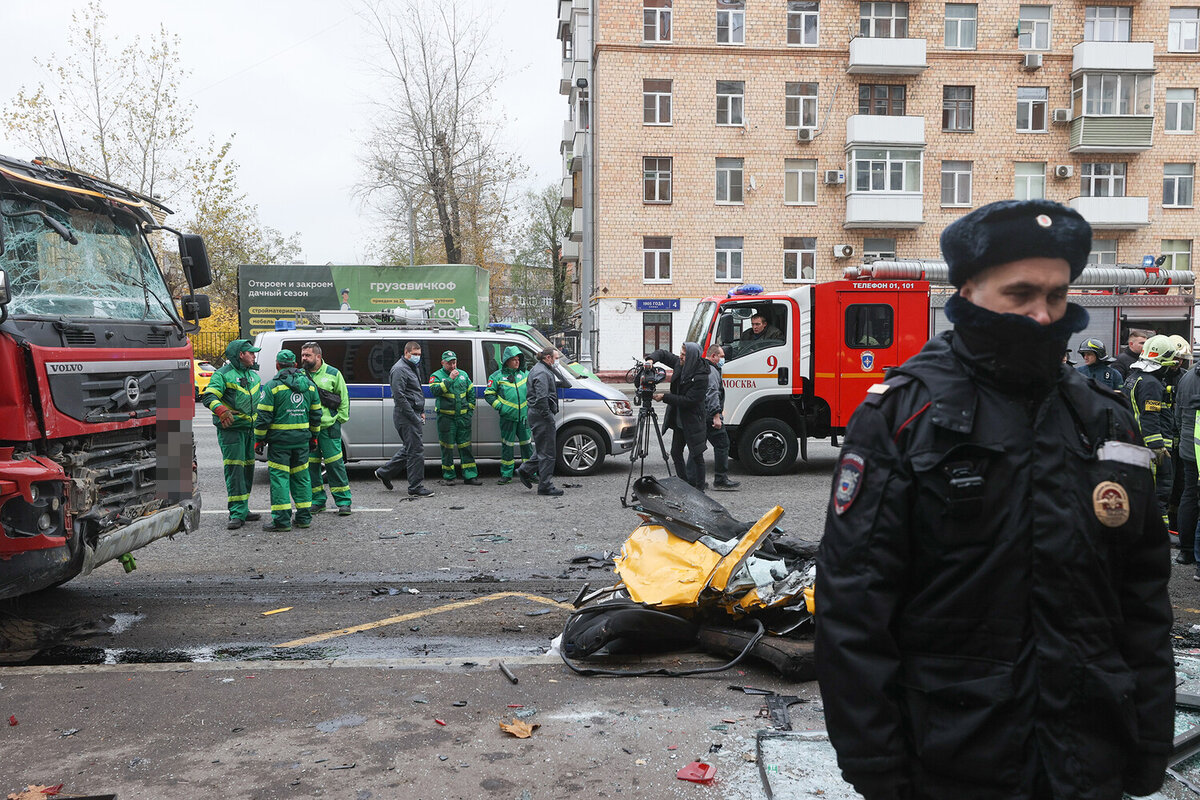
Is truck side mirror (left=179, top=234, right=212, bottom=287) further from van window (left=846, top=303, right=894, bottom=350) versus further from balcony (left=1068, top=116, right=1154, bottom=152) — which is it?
balcony (left=1068, top=116, right=1154, bottom=152)

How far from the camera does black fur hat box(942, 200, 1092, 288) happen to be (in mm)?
1808

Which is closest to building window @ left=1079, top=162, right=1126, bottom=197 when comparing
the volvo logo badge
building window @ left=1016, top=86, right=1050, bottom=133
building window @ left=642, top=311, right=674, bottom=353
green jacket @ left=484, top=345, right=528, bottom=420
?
building window @ left=1016, top=86, right=1050, bottom=133

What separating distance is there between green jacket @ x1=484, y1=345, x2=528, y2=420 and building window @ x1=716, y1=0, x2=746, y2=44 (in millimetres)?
25518

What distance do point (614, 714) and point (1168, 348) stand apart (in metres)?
6.26

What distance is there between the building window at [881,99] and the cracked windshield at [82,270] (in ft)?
104

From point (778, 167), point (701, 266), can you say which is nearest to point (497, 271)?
point (701, 266)

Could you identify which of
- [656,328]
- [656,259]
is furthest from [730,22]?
[656,328]

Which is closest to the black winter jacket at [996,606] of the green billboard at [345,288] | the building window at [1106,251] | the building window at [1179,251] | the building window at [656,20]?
the green billboard at [345,288]

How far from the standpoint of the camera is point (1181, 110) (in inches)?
1329

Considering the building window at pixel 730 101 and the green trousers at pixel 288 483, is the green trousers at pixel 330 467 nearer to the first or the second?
the green trousers at pixel 288 483

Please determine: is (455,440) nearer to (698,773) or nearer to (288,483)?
(288,483)

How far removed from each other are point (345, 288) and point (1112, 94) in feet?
96.6

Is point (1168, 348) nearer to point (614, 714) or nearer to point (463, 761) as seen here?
point (614, 714)

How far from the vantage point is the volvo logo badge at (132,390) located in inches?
218
